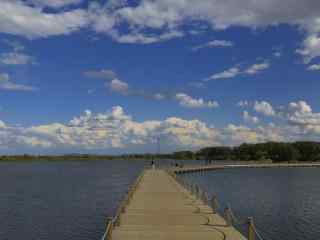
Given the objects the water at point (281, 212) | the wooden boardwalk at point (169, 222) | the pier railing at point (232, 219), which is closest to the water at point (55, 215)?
the wooden boardwalk at point (169, 222)

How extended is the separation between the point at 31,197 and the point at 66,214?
54.0ft

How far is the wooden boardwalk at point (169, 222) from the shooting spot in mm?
18375

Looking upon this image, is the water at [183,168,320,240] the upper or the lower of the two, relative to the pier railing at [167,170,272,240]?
lower

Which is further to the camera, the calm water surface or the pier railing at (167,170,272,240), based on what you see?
the calm water surface

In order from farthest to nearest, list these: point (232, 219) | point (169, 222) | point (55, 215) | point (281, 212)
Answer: point (281, 212)
point (55, 215)
point (232, 219)
point (169, 222)

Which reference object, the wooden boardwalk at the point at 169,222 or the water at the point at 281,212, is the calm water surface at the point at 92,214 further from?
the wooden boardwalk at the point at 169,222

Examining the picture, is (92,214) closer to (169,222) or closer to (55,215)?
(55,215)

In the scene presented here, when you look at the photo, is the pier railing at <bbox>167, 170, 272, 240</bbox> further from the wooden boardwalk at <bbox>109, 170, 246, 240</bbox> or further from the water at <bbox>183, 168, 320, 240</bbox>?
the water at <bbox>183, 168, 320, 240</bbox>

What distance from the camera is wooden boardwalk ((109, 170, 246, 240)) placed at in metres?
18.4

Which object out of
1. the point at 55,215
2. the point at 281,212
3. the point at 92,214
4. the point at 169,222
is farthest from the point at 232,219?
the point at 55,215

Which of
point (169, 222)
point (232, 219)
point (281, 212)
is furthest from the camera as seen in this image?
point (281, 212)

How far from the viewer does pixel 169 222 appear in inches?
861

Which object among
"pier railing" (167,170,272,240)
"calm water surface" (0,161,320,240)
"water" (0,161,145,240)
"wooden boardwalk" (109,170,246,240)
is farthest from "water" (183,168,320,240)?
"water" (0,161,145,240)

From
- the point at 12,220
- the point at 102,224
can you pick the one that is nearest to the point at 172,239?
the point at 102,224
